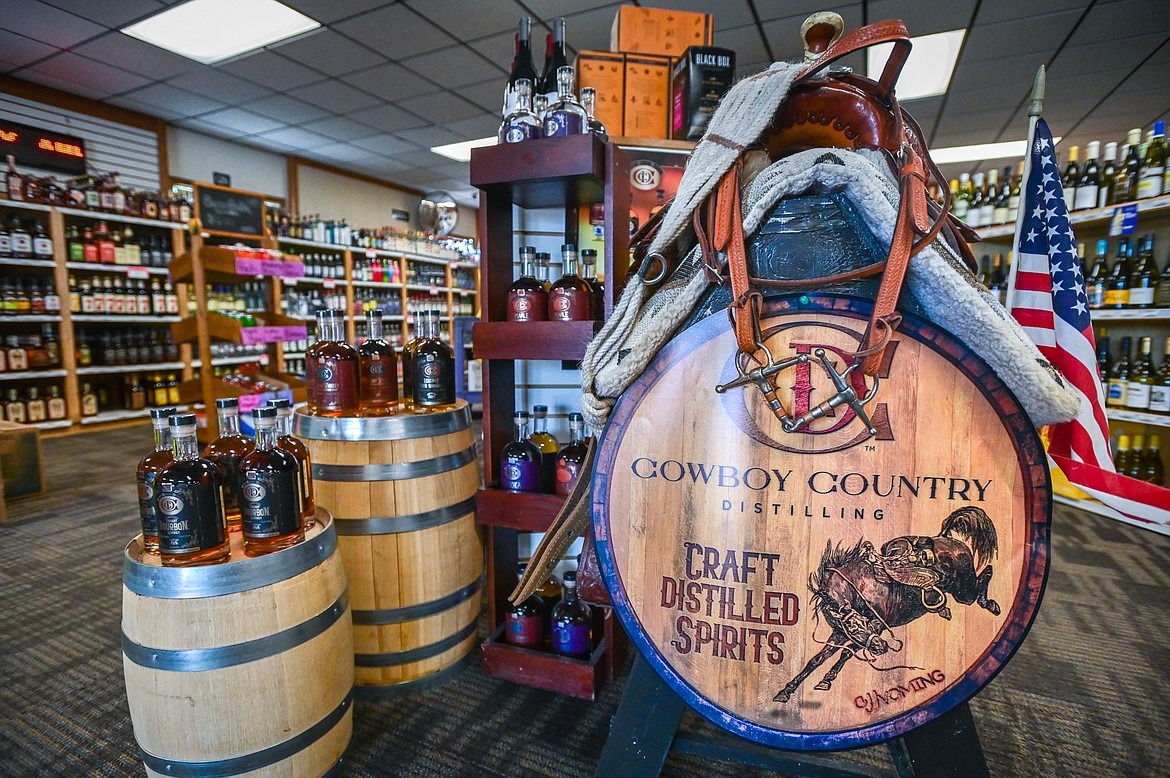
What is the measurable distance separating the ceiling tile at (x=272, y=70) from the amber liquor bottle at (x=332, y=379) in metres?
4.16

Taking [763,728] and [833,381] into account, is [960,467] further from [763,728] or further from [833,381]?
[763,728]

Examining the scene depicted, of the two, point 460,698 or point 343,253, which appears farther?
point 343,253

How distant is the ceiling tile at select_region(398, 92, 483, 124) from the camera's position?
18.4 feet

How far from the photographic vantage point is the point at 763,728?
2.64 feet

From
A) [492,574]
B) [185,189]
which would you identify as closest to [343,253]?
[185,189]

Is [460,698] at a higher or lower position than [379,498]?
lower

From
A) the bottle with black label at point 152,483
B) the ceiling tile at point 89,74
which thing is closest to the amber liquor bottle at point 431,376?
the bottle with black label at point 152,483

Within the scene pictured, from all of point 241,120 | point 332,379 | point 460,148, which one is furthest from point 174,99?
point 332,379

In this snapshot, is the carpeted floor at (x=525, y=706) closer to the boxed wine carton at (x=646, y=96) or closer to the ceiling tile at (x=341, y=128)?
the boxed wine carton at (x=646, y=96)

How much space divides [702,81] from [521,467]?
1610 millimetres

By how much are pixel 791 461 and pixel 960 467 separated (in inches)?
8.0

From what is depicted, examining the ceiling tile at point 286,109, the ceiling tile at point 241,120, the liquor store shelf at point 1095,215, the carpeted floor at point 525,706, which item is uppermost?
the ceiling tile at point 241,120

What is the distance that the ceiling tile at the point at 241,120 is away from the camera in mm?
5871

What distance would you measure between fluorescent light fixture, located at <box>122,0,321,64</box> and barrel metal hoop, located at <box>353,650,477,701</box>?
4353 mm
